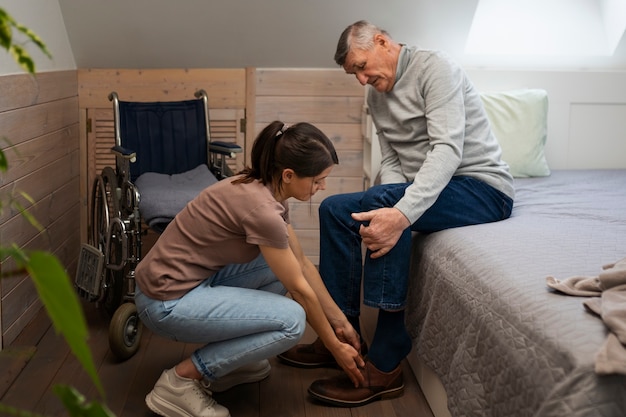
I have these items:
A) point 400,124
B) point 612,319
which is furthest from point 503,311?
point 400,124

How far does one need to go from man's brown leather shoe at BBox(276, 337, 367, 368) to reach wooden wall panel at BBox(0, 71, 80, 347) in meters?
0.87

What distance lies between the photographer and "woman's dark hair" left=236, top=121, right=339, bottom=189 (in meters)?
2.15

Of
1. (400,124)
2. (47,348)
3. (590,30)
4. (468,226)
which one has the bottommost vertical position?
(47,348)

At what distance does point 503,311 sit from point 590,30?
231 cm

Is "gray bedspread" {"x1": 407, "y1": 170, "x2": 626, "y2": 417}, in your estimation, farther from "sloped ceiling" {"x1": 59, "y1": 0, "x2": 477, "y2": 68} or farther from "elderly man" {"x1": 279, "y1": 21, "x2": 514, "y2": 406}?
"sloped ceiling" {"x1": 59, "y1": 0, "x2": 477, "y2": 68}

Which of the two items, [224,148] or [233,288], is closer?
[233,288]

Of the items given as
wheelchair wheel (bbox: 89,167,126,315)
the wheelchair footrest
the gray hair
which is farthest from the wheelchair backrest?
the gray hair

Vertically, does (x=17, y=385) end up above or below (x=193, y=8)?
below

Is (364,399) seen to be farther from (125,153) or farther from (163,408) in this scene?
(125,153)

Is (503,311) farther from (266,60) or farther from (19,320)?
(266,60)

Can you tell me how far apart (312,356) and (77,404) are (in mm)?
2083

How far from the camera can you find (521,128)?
3336mm

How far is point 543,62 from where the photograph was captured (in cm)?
375

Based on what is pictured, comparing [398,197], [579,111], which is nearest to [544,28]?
[579,111]
